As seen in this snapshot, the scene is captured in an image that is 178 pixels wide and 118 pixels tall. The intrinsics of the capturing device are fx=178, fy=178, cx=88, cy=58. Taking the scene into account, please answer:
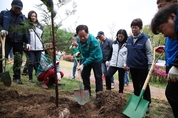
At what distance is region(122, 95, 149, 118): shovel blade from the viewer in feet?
8.31

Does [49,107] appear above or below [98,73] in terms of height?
below

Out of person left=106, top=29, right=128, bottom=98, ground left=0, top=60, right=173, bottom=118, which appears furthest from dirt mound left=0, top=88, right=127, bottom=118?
person left=106, top=29, right=128, bottom=98

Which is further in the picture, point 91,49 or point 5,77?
→ point 91,49

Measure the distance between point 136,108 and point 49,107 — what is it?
127 cm

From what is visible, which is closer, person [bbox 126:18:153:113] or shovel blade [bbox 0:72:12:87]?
person [bbox 126:18:153:113]

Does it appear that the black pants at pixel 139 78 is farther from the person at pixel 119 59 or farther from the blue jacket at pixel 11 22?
the blue jacket at pixel 11 22

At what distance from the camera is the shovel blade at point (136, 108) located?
2.53m

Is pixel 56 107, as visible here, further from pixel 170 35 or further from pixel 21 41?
pixel 21 41

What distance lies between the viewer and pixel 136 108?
2.62 metres

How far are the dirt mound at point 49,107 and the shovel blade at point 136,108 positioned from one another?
105 millimetres

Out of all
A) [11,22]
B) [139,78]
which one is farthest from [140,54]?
[11,22]

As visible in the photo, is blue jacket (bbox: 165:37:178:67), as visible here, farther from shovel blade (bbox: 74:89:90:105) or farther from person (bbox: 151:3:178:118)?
shovel blade (bbox: 74:89:90:105)

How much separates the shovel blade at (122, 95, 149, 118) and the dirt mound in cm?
11

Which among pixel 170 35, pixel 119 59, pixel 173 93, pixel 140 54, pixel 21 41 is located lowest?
pixel 173 93
